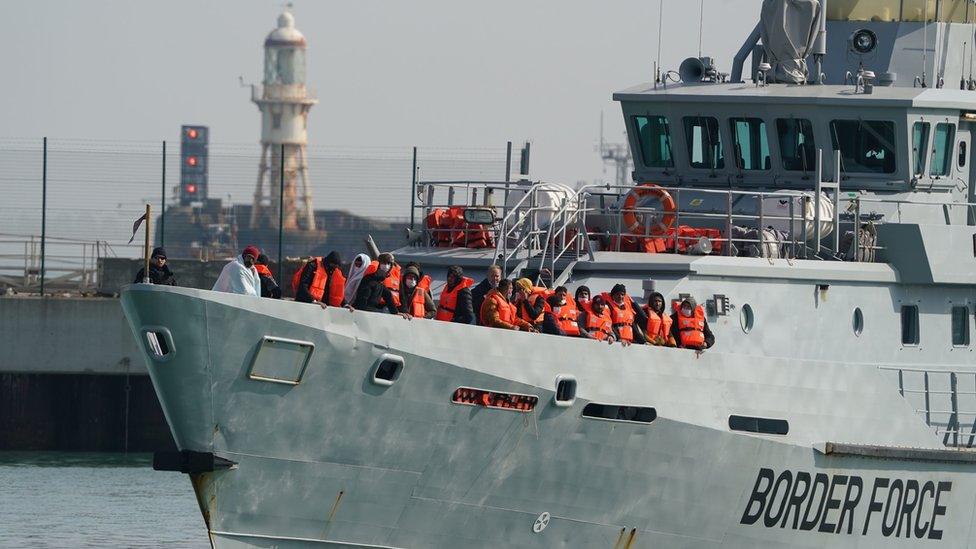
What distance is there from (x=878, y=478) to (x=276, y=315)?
757 cm

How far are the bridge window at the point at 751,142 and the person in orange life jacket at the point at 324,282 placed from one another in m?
6.80

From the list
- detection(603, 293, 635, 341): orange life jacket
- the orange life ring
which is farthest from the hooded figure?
the orange life ring

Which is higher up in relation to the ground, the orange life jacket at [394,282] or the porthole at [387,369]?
the orange life jacket at [394,282]

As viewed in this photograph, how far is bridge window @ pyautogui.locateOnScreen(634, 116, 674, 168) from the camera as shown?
25.3 meters

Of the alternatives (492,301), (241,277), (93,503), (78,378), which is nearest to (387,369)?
(492,301)

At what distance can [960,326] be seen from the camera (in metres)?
23.4

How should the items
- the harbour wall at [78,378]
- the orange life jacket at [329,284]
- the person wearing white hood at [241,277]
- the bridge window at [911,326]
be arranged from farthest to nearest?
the harbour wall at [78,378]
the bridge window at [911,326]
the orange life jacket at [329,284]
the person wearing white hood at [241,277]

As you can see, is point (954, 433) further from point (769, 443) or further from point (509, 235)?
point (509, 235)

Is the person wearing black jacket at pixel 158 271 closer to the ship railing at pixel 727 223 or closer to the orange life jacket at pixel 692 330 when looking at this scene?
the ship railing at pixel 727 223

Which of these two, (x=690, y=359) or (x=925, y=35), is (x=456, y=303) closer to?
(x=690, y=359)

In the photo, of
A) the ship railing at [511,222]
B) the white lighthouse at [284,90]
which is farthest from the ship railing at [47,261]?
the white lighthouse at [284,90]

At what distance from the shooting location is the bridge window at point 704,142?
24.9 m

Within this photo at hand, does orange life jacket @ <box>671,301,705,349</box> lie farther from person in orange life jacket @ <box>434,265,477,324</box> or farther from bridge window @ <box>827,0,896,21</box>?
bridge window @ <box>827,0,896,21</box>

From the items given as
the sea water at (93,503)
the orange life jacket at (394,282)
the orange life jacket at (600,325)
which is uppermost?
the orange life jacket at (394,282)
